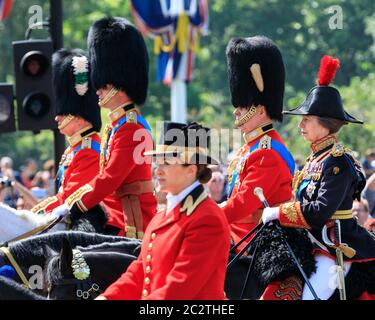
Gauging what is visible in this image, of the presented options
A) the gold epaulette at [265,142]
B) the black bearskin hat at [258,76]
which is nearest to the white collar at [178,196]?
the gold epaulette at [265,142]

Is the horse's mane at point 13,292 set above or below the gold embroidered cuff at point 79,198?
above

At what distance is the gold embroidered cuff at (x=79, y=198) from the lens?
6891 mm

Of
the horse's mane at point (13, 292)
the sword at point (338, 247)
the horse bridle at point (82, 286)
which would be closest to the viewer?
the horse's mane at point (13, 292)

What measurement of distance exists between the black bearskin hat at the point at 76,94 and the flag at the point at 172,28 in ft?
44.9

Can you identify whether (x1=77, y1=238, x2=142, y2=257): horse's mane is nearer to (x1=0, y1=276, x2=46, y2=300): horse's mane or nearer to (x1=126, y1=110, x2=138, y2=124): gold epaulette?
(x1=0, y1=276, x2=46, y2=300): horse's mane

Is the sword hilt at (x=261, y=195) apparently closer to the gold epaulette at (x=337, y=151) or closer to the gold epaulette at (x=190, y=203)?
the gold epaulette at (x=337, y=151)

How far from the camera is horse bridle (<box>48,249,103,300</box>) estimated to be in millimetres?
5582

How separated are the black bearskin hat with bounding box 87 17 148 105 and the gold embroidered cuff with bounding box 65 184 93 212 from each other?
76cm

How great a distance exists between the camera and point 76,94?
310 inches

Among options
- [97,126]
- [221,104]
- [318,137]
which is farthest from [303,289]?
[221,104]

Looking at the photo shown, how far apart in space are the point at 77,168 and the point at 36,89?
230 cm

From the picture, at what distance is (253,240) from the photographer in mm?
5918

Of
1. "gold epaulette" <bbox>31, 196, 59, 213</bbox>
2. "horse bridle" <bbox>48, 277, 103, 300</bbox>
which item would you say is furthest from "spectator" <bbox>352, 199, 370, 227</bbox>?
"horse bridle" <bbox>48, 277, 103, 300</bbox>

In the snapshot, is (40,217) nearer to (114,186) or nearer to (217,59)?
(114,186)
